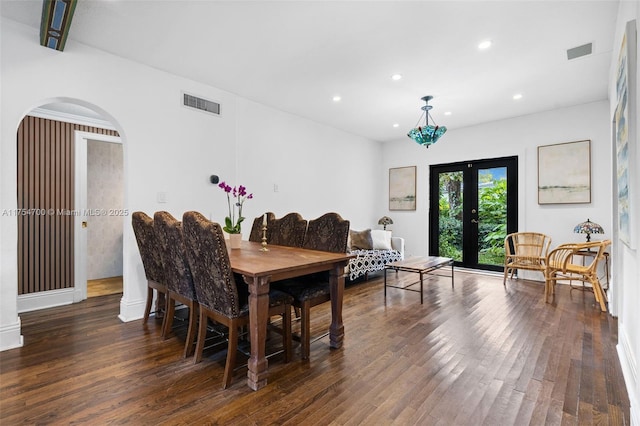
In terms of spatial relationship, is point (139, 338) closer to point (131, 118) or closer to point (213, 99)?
point (131, 118)

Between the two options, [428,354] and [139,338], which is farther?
[139,338]

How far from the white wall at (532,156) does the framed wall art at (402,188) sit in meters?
0.13

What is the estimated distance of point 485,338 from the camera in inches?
111

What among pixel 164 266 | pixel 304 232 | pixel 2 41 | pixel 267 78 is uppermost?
pixel 267 78

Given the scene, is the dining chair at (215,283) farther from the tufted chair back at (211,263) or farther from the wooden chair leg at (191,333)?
the wooden chair leg at (191,333)

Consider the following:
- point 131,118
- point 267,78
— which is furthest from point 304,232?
point 131,118

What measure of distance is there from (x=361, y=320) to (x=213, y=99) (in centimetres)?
331

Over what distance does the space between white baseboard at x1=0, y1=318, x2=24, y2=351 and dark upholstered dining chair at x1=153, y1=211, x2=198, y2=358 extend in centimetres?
131

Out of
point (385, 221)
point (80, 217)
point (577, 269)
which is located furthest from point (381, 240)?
point (80, 217)

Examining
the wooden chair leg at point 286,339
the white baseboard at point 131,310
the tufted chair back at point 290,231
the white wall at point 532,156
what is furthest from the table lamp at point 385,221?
the white baseboard at point 131,310

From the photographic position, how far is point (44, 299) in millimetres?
3727

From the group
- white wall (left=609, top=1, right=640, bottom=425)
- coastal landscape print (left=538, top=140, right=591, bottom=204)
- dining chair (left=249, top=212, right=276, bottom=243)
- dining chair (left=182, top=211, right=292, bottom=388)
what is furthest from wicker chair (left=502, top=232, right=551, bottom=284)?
dining chair (left=182, top=211, right=292, bottom=388)

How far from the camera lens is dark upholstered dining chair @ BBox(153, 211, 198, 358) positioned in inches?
93.8

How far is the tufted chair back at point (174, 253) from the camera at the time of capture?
2368mm
